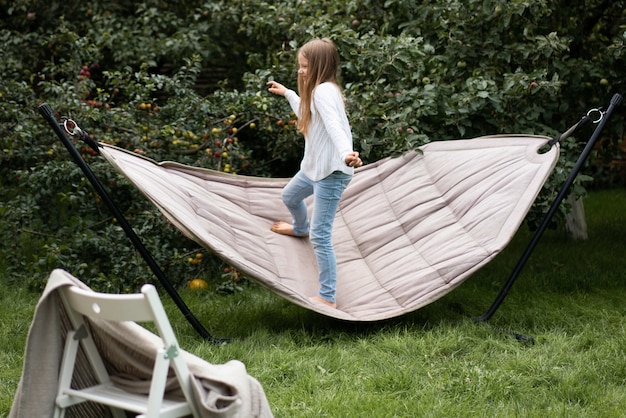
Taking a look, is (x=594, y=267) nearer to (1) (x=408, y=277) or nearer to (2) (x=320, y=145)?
(1) (x=408, y=277)

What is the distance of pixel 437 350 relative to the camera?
3592 millimetres

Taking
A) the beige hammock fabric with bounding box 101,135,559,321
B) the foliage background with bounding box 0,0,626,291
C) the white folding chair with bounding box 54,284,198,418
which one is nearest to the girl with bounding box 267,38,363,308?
the beige hammock fabric with bounding box 101,135,559,321

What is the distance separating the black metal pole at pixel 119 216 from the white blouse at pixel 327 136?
81 centimetres

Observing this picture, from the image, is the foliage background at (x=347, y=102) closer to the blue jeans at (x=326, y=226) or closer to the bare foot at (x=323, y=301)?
the blue jeans at (x=326, y=226)

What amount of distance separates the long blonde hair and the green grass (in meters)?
0.97

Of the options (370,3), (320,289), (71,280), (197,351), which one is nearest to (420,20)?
(370,3)

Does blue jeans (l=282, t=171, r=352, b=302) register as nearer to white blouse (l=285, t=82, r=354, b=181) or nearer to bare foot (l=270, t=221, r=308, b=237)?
white blouse (l=285, t=82, r=354, b=181)

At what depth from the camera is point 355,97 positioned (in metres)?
5.00

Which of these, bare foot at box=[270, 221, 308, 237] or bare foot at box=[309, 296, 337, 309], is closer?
bare foot at box=[309, 296, 337, 309]

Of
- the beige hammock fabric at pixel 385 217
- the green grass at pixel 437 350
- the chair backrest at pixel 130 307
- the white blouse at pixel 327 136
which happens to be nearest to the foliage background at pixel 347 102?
the beige hammock fabric at pixel 385 217

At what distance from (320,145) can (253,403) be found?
6.13ft

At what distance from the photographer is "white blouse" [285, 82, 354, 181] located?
376 centimetres

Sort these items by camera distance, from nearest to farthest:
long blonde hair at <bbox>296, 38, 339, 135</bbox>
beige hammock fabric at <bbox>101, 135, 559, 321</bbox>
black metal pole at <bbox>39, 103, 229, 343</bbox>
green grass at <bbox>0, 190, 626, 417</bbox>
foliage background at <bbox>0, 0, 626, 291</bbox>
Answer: green grass at <bbox>0, 190, 626, 417</bbox> → black metal pole at <bbox>39, 103, 229, 343</bbox> → beige hammock fabric at <bbox>101, 135, 559, 321</bbox> → long blonde hair at <bbox>296, 38, 339, 135</bbox> → foliage background at <bbox>0, 0, 626, 291</bbox>

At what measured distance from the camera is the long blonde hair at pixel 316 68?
390cm
